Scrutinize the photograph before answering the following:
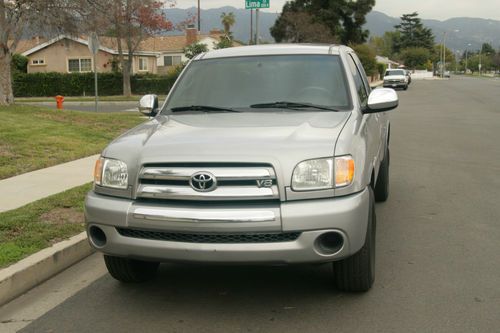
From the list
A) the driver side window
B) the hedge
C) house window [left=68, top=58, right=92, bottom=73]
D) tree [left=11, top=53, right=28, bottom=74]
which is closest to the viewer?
the driver side window

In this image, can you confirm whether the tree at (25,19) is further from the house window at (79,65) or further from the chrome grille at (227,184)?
the house window at (79,65)

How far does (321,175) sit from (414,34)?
5845 inches

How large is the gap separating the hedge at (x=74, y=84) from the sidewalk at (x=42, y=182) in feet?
106

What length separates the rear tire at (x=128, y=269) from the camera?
441 centimetres

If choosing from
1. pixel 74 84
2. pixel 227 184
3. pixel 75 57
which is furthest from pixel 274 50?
pixel 75 57

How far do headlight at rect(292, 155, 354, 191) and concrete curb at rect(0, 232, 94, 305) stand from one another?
7.71 ft

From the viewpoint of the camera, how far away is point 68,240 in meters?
5.33

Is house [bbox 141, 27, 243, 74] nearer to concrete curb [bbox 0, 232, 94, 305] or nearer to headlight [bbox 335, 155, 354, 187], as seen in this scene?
concrete curb [bbox 0, 232, 94, 305]

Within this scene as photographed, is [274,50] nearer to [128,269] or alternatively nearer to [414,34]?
[128,269]

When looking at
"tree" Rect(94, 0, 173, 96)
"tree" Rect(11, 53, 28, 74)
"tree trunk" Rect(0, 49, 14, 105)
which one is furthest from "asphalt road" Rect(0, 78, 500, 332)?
"tree" Rect(11, 53, 28, 74)

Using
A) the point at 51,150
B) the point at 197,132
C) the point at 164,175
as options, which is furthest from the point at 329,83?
the point at 51,150

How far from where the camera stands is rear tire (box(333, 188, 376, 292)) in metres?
3.98

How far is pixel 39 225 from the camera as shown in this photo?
5758 millimetres

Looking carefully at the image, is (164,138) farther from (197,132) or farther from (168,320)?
(168,320)
